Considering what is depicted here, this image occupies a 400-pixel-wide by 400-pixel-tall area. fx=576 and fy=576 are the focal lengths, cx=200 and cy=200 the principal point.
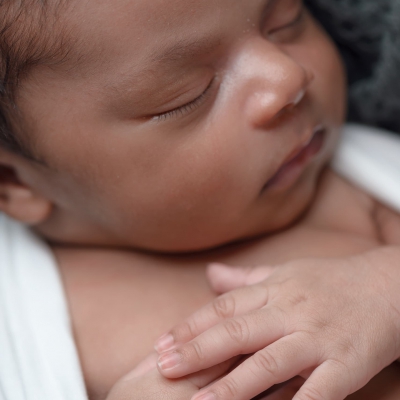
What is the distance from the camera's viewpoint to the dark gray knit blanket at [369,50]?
52.5 inches

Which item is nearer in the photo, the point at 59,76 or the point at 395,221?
the point at 59,76

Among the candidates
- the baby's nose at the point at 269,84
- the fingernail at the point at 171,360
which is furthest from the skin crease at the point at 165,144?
the fingernail at the point at 171,360

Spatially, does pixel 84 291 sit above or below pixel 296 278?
below

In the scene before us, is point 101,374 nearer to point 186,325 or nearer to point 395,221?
point 186,325

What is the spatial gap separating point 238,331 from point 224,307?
72mm

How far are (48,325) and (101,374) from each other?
0.13m

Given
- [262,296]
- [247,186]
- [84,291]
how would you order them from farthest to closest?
1. [84,291]
2. [247,186]
3. [262,296]

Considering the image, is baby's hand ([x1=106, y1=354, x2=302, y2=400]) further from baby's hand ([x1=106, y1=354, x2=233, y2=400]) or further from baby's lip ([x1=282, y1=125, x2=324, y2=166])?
baby's lip ([x1=282, y1=125, x2=324, y2=166])

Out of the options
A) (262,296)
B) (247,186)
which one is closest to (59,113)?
(247,186)

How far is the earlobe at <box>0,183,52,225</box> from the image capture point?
1152mm

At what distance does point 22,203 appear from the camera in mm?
1158

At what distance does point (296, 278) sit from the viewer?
3.05ft

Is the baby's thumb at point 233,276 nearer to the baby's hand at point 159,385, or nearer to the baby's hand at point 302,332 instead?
the baby's hand at point 302,332

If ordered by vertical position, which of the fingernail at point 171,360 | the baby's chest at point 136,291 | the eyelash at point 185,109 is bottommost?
the baby's chest at point 136,291
